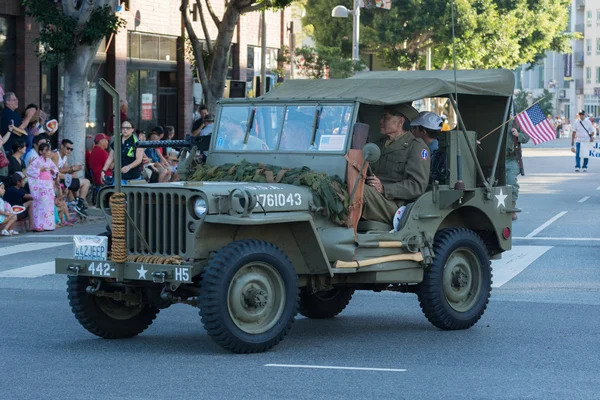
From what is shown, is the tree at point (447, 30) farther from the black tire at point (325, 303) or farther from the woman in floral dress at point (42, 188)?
the black tire at point (325, 303)

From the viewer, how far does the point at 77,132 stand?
23734 mm

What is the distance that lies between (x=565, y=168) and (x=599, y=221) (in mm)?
20859

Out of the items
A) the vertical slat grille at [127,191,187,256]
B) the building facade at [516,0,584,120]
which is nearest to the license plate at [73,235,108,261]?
the vertical slat grille at [127,191,187,256]

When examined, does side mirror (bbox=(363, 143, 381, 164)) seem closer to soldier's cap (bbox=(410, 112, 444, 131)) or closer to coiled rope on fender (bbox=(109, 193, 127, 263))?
soldier's cap (bbox=(410, 112, 444, 131))

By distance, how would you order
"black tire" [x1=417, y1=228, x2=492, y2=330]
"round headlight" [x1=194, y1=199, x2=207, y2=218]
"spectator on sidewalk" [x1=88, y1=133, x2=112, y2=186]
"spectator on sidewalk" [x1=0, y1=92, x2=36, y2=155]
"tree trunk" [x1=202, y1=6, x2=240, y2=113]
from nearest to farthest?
1. "round headlight" [x1=194, y1=199, x2=207, y2=218]
2. "black tire" [x1=417, y1=228, x2=492, y2=330]
3. "spectator on sidewalk" [x1=0, y1=92, x2=36, y2=155]
4. "spectator on sidewalk" [x1=88, y1=133, x2=112, y2=186]
5. "tree trunk" [x1=202, y1=6, x2=240, y2=113]

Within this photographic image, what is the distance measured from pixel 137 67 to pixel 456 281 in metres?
22.8

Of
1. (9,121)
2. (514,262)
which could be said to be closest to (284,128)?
(514,262)

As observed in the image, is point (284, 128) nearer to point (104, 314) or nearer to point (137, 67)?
point (104, 314)

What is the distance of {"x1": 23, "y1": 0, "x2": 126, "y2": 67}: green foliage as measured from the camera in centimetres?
2294

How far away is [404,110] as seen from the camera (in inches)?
446

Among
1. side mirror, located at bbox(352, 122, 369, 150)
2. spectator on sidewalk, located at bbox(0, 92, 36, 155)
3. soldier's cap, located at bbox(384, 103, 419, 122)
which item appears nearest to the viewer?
side mirror, located at bbox(352, 122, 369, 150)

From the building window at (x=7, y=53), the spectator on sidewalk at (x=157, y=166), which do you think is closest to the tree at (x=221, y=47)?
the building window at (x=7, y=53)

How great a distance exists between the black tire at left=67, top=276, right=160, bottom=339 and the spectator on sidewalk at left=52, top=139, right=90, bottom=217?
39.1 feet

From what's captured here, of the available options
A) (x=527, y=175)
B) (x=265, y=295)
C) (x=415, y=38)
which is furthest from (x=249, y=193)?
(x=415, y=38)
